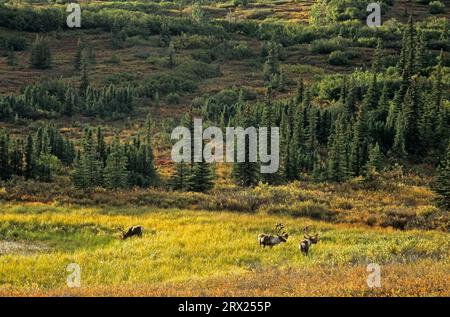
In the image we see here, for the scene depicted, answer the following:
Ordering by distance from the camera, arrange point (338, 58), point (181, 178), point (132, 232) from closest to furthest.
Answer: point (132, 232) → point (181, 178) → point (338, 58)

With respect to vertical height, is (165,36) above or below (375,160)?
above

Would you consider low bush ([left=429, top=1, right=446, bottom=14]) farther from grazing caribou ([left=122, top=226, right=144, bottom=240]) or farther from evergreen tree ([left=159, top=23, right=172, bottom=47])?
grazing caribou ([left=122, top=226, right=144, bottom=240])

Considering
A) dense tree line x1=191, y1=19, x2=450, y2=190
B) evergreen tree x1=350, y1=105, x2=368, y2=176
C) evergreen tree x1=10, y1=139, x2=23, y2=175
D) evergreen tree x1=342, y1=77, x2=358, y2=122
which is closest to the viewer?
evergreen tree x1=10, y1=139, x2=23, y2=175

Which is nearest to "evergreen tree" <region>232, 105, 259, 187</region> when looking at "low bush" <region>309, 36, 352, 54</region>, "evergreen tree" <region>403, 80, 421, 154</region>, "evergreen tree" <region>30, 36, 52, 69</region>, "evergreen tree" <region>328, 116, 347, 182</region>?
"evergreen tree" <region>328, 116, 347, 182</region>

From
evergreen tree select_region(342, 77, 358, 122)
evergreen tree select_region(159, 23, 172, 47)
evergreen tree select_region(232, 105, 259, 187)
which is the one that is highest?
evergreen tree select_region(159, 23, 172, 47)

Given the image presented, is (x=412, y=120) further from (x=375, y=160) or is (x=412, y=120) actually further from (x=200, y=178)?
→ (x=200, y=178)

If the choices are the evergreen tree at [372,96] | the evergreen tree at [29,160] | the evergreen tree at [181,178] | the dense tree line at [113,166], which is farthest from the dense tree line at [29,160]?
the evergreen tree at [372,96]

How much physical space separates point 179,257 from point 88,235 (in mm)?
7414

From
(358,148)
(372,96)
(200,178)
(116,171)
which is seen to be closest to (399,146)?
(358,148)

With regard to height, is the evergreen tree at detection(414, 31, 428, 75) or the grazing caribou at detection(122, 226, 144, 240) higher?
the evergreen tree at detection(414, 31, 428, 75)

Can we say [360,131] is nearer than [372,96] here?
Yes

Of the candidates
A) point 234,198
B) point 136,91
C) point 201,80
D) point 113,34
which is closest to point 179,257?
point 234,198

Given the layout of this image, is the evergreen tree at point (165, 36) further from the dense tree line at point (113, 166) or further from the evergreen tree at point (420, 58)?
the dense tree line at point (113, 166)
